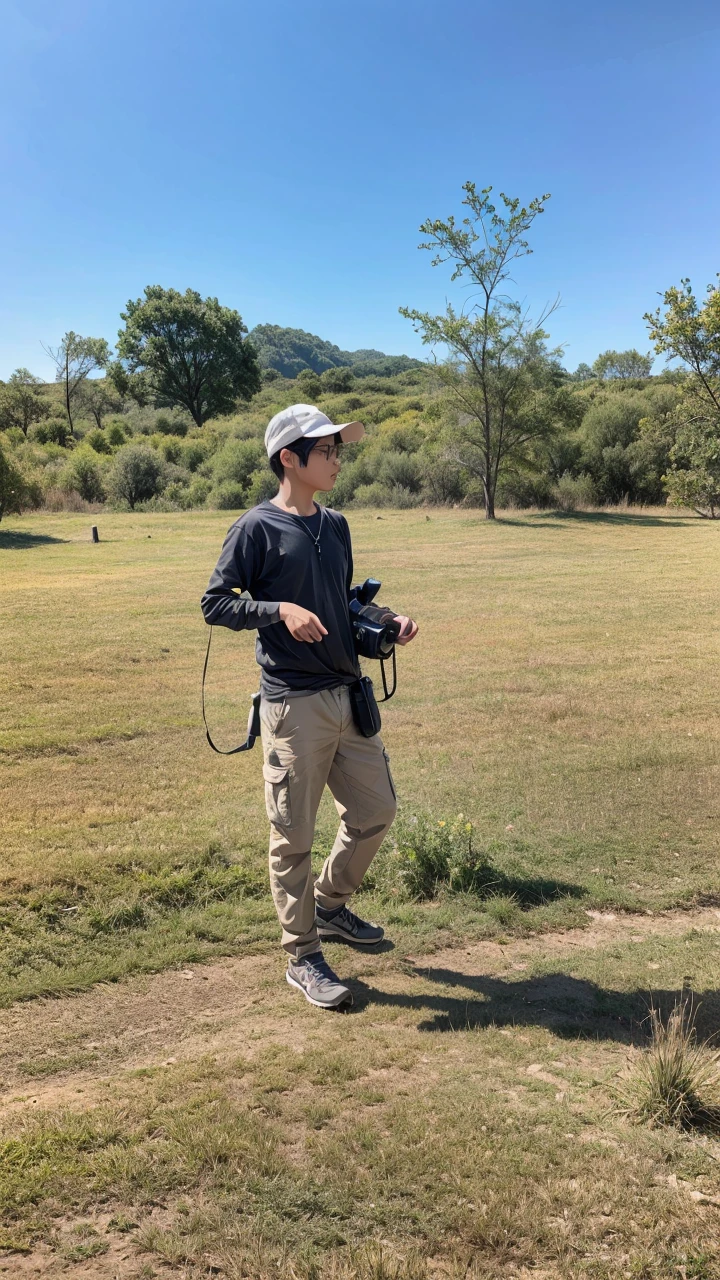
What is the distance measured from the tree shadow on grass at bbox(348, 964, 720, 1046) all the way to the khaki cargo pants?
0.55 m

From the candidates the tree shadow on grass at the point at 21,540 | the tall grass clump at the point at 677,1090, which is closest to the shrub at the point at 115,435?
the tree shadow on grass at the point at 21,540

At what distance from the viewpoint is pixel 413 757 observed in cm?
762

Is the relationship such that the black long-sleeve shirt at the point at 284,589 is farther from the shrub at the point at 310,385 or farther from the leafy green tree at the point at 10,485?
the shrub at the point at 310,385

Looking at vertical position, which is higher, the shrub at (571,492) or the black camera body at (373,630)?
the shrub at (571,492)

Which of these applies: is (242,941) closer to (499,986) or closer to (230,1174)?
(499,986)

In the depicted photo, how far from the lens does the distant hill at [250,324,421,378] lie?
146500mm

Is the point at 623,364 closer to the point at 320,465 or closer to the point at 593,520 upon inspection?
the point at 593,520

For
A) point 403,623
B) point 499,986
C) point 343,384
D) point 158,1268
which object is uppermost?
point 343,384

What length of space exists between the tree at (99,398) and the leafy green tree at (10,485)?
4440cm

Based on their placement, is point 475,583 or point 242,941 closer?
point 242,941

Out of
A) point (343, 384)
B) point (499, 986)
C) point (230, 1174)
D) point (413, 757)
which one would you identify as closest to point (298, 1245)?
point (230, 1174)

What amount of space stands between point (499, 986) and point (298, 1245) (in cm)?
195

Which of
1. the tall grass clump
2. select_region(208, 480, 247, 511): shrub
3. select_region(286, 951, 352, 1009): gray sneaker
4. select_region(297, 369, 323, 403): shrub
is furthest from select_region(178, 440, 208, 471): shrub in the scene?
the tall grass clump

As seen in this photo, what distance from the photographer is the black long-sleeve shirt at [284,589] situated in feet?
11.6
